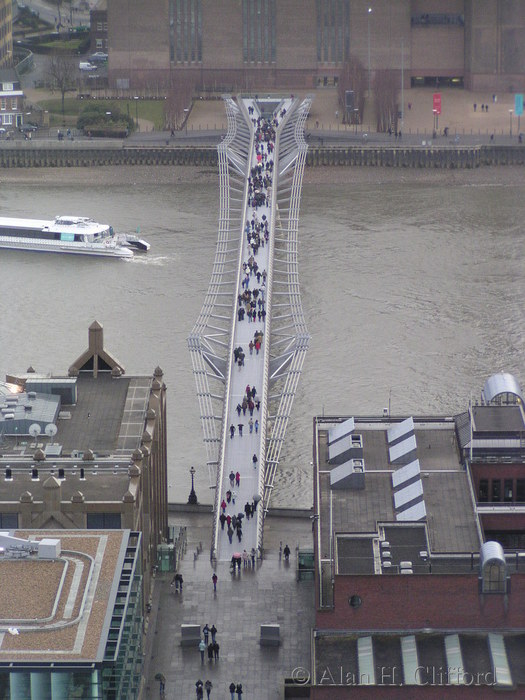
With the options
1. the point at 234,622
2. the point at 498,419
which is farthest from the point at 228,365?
the point at 234,622

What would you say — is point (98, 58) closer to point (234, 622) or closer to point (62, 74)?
point (62, 74)

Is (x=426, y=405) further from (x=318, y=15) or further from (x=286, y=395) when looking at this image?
(x=318, y=15)

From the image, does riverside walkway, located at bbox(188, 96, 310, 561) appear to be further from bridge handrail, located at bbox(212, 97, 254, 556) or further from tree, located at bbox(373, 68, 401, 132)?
tree, located at bbox(373, 68, 401, 132)

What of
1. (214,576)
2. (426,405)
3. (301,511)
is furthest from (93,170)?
(214,576)

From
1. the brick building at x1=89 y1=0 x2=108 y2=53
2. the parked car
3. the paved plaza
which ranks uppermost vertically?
the brick building at x1=89 y1=0 x2=108 y2=53

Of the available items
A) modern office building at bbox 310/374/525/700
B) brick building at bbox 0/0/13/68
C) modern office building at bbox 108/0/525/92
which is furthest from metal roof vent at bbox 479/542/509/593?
brick building at bbox 0/0/13/68
